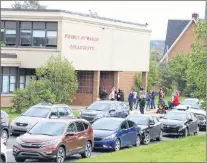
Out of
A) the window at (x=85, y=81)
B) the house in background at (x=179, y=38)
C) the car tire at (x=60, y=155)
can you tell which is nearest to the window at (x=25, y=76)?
the window at (x=85, y=81)

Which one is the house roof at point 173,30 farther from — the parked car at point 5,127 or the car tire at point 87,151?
the car tire at point 87,151

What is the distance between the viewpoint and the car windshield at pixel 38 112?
97.4 feet

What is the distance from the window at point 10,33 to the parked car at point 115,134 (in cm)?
2232

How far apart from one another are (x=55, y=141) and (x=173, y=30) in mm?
67550

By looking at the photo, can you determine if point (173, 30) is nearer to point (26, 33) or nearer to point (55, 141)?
point (26, 33)

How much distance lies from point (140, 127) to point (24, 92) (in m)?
12.7

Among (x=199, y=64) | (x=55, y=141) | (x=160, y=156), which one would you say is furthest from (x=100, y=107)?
(x=160, y=156)

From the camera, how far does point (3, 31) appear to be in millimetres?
47531

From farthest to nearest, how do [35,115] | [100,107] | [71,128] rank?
[100,107] → [35,115] → [71,128]

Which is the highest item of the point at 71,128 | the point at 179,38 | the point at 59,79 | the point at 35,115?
the point at 179,38

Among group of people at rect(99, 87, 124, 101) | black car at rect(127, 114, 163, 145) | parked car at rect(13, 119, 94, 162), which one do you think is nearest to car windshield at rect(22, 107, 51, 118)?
black car at rect(127, 114, 163, 145)

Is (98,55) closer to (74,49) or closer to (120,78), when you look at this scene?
(74,49)

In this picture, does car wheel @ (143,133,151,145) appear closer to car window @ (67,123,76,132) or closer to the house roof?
car window @ (67,123,76,132)

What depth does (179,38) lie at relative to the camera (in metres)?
84.0
